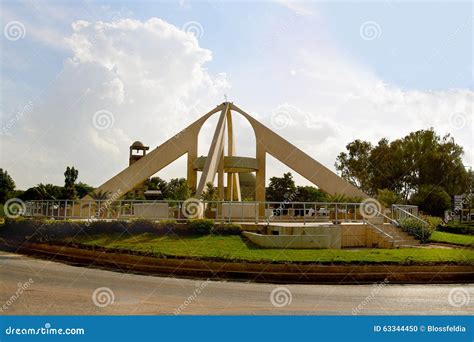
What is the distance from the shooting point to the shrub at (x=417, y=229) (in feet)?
67.1

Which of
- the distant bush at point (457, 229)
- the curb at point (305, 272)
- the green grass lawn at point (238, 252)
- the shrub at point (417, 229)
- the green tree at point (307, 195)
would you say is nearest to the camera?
the curb at point (305, 272)

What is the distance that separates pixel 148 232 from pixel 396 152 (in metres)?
35.7

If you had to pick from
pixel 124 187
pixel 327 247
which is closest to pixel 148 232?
pixel 327 247

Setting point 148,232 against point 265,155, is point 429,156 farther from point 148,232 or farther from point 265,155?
point 148,232

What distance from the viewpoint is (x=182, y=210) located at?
64.3ft

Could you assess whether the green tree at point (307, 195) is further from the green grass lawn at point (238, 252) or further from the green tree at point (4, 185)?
the green grass lawn at point (238, 252)

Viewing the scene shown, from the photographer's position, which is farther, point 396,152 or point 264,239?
point 396,152

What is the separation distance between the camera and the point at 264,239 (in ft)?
52.5

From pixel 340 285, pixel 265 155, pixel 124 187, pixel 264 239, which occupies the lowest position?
pixel 340 285

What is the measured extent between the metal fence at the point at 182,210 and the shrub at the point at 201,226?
3.21ft

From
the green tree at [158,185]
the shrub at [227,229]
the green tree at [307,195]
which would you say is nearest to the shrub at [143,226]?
the shrub at [227,229]

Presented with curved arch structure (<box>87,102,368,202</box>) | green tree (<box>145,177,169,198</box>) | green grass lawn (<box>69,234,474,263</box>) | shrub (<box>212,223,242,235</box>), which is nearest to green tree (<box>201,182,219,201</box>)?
curved arch structure (<box>87,102,368,202</box>)

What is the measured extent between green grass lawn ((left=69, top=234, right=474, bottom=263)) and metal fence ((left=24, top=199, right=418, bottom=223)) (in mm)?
2266

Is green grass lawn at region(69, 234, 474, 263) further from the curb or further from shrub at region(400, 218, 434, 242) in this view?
shrub at region(400, 218, 434, 242)
